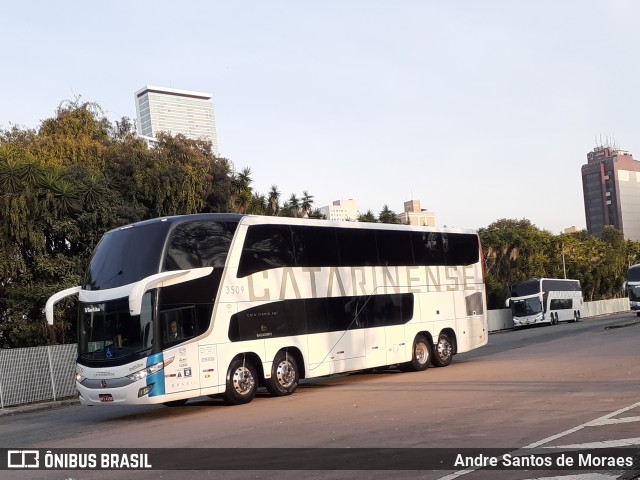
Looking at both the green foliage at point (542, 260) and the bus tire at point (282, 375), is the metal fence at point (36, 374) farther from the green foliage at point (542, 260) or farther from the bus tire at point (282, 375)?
the green foliage at point (542, 260)

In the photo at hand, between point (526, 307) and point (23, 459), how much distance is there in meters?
53.6

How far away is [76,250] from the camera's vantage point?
33.3m

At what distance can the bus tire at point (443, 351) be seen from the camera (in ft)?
74.6

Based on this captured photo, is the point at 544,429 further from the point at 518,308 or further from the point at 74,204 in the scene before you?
the point at 518,308

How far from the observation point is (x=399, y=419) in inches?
484

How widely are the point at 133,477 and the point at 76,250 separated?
84.0 ft

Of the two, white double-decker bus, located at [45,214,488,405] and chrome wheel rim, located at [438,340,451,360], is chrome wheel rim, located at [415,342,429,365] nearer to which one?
white double-decker bus, located at [45,214,488,405]

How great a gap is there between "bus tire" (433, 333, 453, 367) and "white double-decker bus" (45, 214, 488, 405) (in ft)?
2.24

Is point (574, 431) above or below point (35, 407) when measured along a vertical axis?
above

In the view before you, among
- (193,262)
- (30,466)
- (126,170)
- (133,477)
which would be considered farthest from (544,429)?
(126,170)

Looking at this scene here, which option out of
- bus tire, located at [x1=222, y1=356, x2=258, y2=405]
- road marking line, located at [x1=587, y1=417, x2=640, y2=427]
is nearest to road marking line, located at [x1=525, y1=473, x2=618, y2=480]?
road marking line, located at [x1=587, y1=417, x2=640, y2=427]

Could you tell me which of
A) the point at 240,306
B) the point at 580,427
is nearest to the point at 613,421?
the point at 580,427

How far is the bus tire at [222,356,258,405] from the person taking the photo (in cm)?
1655

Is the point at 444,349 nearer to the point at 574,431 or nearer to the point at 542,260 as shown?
the point at 574,431
